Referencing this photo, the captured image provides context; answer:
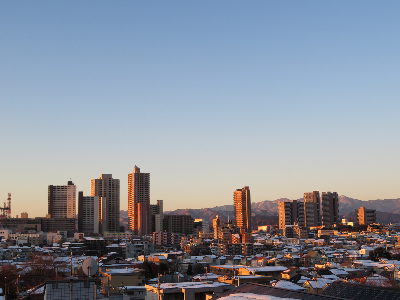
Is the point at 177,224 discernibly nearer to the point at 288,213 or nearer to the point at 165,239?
the point at 288,213

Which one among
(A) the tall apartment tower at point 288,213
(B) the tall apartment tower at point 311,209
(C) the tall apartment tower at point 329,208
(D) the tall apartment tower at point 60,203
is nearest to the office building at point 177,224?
(A) the tall apartment tower at point 288,213

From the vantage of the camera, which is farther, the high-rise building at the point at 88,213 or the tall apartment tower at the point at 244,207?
the tall apartment tower at the point at 244,207

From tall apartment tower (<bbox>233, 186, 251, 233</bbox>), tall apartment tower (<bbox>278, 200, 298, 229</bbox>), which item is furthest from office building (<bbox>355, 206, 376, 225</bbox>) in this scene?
tall apartment tower (<bbox>233, 186, 251, 233</bbox>)

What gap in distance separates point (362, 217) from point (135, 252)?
380ft

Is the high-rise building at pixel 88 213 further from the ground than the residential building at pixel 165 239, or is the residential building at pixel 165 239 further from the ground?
the high-rise building at pixel 88 213

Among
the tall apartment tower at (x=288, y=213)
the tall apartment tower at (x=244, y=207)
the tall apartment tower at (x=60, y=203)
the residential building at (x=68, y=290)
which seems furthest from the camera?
the tall apartment tower at (x=244, y=207)

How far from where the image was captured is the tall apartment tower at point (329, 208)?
560 feet

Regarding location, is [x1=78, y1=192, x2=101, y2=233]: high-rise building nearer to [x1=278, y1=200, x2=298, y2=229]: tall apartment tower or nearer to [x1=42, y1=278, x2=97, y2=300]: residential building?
[x1=278, y1=200, x2=298, y2=229]: tall apartment tower

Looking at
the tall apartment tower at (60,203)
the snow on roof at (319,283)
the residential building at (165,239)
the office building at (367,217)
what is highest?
the tall apartment tower at (60,203)

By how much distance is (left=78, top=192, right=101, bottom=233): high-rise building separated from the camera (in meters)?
178

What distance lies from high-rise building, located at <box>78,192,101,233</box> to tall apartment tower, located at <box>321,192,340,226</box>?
81.9 meters

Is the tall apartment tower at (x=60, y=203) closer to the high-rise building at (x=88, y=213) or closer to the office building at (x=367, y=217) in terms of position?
the high-rise building at (x=88, y=213)

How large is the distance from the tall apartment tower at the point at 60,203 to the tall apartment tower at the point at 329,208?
9389cm

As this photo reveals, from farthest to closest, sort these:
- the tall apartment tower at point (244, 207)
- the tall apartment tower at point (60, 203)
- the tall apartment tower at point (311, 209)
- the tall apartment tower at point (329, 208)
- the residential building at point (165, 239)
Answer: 1. the tall apartment tower at point (244, 207)
2. the tall apartment tower at point (60, 203)
3. the tall apartment tower at point (329, 208)
4. the tall apartment tower at point (311, 209)
5. the residential building at point (165, 239)
